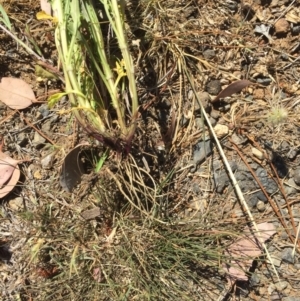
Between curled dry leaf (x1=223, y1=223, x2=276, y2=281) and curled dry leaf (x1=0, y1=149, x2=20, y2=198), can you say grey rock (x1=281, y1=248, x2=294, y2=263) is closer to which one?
curled dry leaf (x1=223, y1=223, x2=276, y2=281)

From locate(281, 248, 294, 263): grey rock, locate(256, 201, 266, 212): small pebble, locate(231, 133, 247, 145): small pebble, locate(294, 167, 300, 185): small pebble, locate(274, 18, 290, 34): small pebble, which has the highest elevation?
locate(274, 18, 290, 34): small pebble

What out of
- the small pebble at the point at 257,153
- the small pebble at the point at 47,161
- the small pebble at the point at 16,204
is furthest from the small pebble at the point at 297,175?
the small pebble at the point at 16,204

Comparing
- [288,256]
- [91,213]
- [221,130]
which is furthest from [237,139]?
[91,213]

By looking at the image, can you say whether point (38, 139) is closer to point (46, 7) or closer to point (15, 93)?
point (15, 93)

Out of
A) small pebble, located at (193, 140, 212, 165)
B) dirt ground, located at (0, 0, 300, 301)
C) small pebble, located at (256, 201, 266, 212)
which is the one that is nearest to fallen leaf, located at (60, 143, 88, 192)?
dirt ground, located at (0, 0, 300, 301)

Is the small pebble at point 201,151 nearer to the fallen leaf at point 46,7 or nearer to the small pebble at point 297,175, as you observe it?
the small pebble at point 297,175

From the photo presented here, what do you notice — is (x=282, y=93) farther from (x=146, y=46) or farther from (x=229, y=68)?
(x=146, y=46)

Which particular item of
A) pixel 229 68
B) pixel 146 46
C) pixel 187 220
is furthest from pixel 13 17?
pixel 187 220
